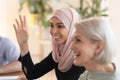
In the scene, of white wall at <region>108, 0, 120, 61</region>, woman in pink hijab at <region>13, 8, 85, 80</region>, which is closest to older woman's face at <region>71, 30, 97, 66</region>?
woman in pink hijab at <region>13, 8, 85, 80</region>

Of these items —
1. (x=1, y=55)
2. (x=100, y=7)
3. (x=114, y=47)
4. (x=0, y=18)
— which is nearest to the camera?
(x=114, y=47)

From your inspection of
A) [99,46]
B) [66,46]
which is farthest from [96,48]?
[66,46]

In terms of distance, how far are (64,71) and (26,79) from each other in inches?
9.6

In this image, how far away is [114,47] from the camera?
4.09 ft

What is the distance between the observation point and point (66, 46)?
1.66 meters

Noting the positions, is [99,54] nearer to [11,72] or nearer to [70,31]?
[70,31]

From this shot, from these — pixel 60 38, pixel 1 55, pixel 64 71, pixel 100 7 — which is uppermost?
pixel 60 38

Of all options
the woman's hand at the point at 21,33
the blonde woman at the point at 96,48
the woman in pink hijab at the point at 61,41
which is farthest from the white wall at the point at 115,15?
the blonde woman at the point at 96,48

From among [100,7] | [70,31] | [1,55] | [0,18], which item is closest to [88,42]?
[70,31]

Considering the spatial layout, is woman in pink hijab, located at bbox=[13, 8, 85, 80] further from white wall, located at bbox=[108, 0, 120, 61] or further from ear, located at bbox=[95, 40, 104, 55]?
white wall, located at bbox=[108, 0, 120, 61]

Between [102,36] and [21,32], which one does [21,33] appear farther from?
[102,36]

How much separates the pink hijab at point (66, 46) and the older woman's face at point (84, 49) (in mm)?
362

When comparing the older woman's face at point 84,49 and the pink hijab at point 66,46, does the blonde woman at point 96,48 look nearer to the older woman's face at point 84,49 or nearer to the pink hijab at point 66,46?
the older woman's face at point 84,49

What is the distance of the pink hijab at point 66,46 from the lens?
1657 millimetres
